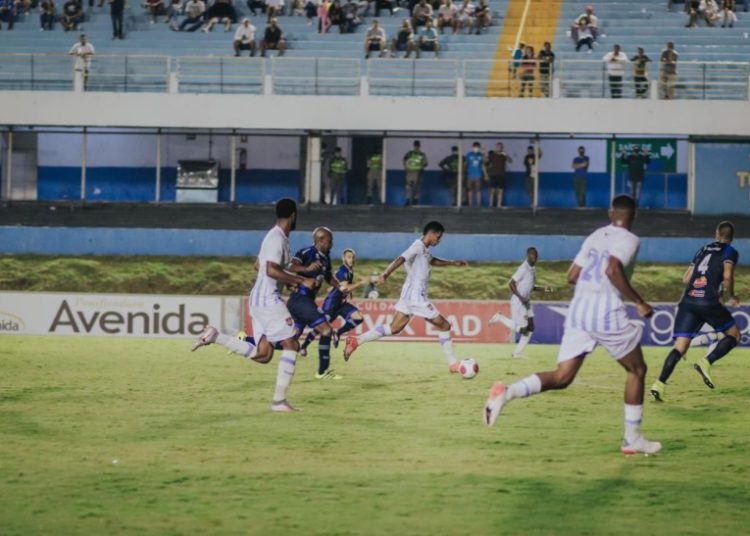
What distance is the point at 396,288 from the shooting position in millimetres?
36344

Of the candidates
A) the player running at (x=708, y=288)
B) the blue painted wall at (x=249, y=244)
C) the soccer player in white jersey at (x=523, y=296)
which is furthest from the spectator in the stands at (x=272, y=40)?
the player running at (x=708, y=288)

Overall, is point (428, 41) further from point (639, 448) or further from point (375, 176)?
point (639, 448)

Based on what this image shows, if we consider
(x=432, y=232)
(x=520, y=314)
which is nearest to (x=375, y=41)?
(x=520, y=314)

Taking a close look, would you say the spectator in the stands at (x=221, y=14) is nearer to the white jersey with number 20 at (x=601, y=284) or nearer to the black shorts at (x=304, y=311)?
the black shorts at (x=304, y=311)

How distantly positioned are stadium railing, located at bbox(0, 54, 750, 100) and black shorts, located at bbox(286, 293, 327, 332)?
23916 millimetres

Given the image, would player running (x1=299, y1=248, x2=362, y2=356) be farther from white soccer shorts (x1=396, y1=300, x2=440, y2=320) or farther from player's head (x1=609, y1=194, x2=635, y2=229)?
player's head (x1=609, y1=194, x2=635, y2=229)

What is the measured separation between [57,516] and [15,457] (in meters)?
2.56

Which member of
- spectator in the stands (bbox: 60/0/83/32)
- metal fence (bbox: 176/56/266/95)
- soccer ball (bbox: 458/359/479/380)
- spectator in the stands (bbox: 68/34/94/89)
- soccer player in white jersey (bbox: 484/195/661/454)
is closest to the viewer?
soccer player in white jersey (bbox: 484/195/661/454)

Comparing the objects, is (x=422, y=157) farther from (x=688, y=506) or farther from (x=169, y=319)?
(x=688, y=506)

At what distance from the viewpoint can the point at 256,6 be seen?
43.5 metres

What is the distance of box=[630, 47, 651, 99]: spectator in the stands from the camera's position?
1508 inches

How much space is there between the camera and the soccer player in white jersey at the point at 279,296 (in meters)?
13.7

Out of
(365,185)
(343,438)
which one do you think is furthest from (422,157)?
(343,438)

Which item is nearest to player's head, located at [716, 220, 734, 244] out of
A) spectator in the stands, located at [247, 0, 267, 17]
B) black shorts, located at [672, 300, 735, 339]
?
black shorts, located at [672, 300, 735, 339]
